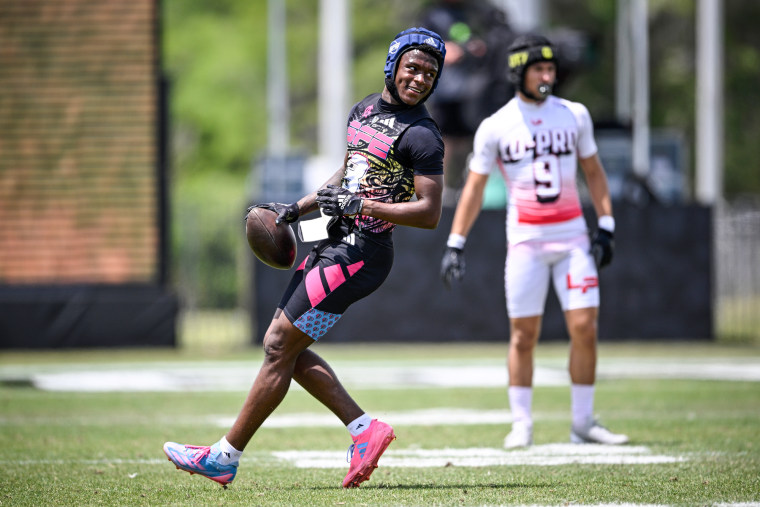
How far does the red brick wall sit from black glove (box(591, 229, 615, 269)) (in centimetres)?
843

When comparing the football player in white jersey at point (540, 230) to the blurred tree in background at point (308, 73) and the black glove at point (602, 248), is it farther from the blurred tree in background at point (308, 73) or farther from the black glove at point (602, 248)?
the blurred tree in background at point (308, 73)

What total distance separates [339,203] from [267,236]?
0.45 m

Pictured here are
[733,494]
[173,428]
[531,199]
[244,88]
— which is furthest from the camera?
[244,88]

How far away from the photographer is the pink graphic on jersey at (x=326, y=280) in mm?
5668

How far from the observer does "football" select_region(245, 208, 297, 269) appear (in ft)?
19.0

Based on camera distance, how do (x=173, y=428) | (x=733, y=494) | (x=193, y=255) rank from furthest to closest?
1. (x=193, y=255)
2. (x=173, y=428)
3. (x=733, y=494)

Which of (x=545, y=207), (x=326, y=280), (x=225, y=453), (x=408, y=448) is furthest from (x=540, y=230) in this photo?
(x=225, y=453)

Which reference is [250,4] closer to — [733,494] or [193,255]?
[193,255]

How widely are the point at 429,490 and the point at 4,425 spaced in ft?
13.0

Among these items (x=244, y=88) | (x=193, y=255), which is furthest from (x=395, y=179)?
(x=244, y=88)

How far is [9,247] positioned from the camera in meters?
14.6

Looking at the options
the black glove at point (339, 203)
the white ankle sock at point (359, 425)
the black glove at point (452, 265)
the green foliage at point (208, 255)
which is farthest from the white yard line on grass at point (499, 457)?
the green foliage at point (208, 255)

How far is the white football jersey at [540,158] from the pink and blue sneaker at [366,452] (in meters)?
2.10

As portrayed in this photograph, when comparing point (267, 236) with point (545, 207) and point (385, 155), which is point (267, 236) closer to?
point (385, 155)
